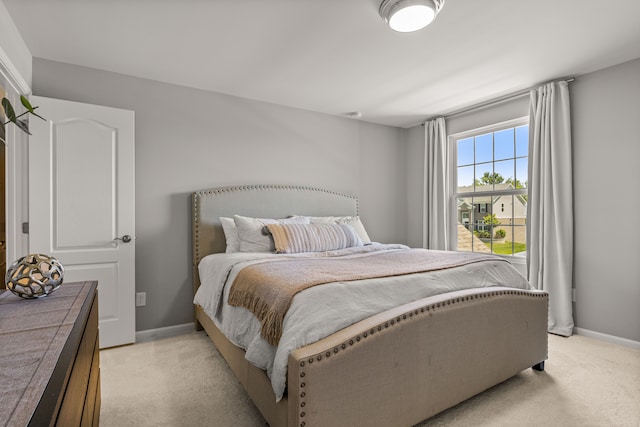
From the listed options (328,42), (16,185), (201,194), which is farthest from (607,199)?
(16,185)

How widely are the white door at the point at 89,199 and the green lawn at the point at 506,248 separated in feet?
12.0

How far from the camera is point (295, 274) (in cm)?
177

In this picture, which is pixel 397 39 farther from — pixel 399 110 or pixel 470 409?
pixel 470 409

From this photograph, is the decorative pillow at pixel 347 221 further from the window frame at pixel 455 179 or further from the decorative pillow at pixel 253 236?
the window frame at pixel 455 179

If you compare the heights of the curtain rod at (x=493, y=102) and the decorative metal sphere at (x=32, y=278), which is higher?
the curtain rod at (x=493, y=102)

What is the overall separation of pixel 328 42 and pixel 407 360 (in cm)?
209

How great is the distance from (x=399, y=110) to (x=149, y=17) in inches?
105

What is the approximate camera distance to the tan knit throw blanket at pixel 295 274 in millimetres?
1508

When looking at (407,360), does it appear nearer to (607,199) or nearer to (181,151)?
(607,199)

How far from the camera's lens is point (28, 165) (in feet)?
7.89

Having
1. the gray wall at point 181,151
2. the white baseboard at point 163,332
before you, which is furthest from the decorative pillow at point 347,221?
the white baseboard at point 163,332

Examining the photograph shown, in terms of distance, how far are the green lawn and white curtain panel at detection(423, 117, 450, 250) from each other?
533 mm

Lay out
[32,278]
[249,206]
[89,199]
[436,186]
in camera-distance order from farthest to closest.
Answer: [436,186] < [249,206] < [89,199] < [32,278]

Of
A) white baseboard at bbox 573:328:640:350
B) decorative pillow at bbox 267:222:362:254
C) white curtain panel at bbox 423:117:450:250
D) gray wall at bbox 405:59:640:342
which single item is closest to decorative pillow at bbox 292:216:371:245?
decorative pillow at bbox 267:222:362:254
